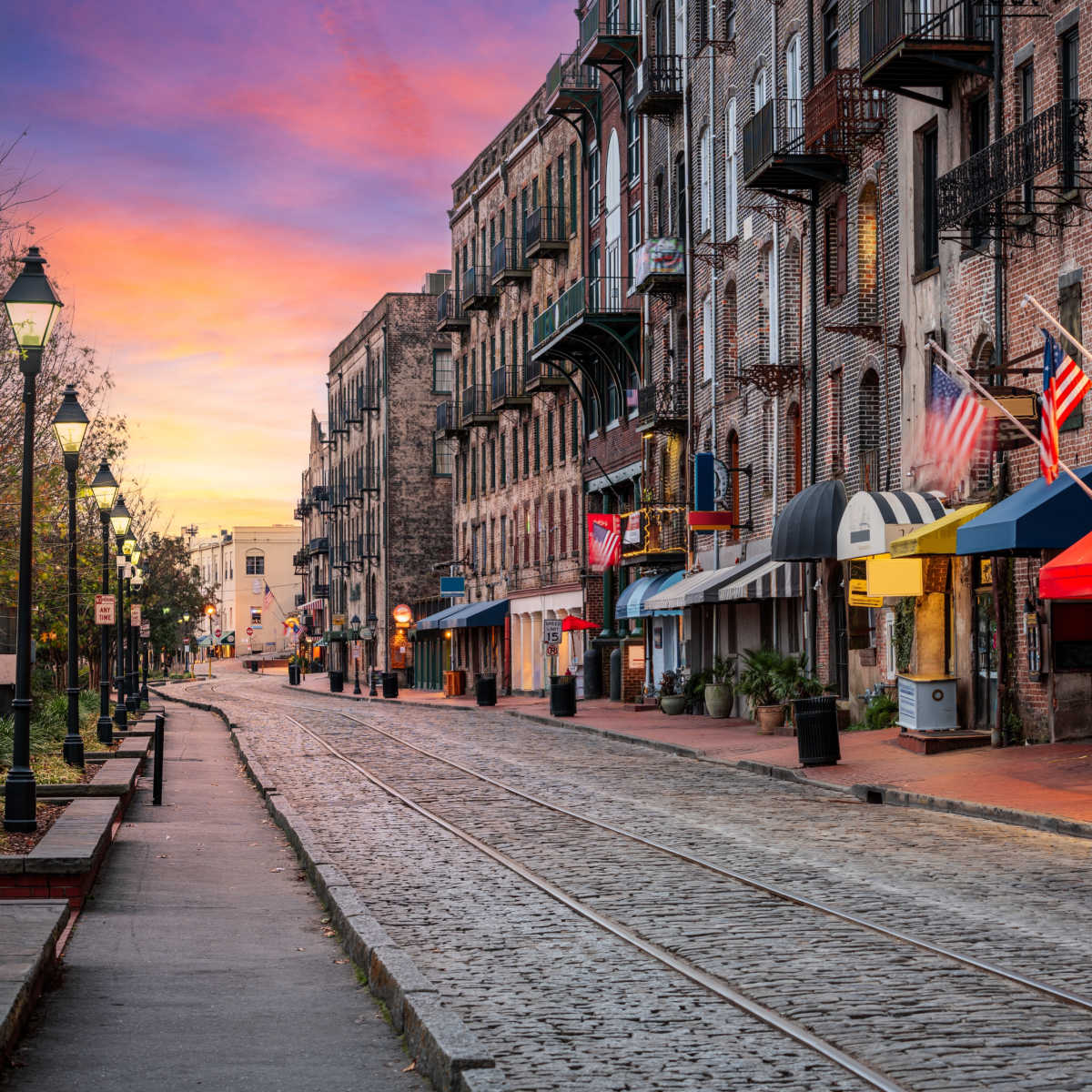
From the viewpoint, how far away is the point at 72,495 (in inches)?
831

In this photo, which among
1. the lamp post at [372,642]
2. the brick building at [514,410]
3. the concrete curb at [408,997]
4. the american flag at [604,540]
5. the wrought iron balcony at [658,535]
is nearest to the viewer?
the concrete curb at [408,997]

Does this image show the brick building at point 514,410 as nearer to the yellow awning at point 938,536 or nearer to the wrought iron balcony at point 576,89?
the wrought iron balcony at point 576,89

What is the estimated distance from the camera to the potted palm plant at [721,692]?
3766 cm

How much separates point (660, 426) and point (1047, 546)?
23.2m

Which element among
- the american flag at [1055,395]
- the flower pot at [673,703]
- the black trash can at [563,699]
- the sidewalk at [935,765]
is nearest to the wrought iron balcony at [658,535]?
the black trash can at [563,699]

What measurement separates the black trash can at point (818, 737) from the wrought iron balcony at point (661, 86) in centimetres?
2429

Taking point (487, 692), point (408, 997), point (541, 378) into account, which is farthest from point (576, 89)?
point (408, 997)

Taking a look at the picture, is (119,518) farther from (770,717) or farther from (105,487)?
(770,717)

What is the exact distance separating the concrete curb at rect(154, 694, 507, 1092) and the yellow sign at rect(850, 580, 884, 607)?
1645 centimetres

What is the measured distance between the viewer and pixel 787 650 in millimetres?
36219

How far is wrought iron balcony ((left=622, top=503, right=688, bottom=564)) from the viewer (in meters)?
44.0

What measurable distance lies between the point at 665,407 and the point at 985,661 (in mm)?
19230

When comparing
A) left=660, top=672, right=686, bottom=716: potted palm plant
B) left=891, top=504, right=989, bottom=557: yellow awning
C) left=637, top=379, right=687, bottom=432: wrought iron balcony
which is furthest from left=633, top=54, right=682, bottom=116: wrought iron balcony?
left=891, top=504, right=989, bottom=557: yellow awning

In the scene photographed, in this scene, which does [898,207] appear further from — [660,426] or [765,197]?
[660,426]
